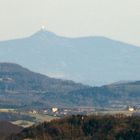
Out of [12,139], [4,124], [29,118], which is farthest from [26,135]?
→ [29,118]

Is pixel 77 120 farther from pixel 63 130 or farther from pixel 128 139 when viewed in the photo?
pixel 128 139

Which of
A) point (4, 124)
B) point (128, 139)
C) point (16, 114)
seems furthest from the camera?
point (16, 114)

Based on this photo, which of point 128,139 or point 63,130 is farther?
point 63,130

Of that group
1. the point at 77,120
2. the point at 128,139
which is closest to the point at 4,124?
the point at 77,120

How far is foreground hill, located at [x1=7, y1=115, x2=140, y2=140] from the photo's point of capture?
73731 mm

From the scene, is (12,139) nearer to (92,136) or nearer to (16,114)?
(92,136)

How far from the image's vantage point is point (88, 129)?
79.1 m

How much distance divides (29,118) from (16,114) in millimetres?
17614

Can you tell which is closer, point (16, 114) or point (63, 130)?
point (63, 130)

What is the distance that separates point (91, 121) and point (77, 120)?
172 centimetres

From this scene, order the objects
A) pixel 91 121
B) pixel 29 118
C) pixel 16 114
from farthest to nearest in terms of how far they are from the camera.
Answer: pixel 16 114, pixel 29 118, pixel 91 121

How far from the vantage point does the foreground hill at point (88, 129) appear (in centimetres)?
7373

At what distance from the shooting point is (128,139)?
71.8 metres

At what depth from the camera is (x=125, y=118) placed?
8375 centimetres
